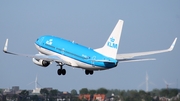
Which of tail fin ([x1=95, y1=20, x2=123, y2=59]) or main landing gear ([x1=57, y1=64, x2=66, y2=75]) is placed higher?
tail fin ([x1=95, y1=20, x2=123, y2=59])

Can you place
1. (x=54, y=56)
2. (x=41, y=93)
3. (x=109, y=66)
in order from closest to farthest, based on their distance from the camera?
(x=109, y=66) < (x=54, y=56) < (x=41, y=93)

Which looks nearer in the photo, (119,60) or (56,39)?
(119,60)

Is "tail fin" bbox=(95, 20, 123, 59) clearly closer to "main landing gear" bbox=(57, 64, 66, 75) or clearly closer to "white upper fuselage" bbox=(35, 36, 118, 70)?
"white upper fuselage" bbox=(35, 36, 118, 70)

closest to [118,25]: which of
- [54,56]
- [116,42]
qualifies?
[116,42]

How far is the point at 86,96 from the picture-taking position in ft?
556

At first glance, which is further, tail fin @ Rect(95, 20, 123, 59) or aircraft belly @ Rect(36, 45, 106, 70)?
aircraft belly @ Rect(36, 45, 106, 70)

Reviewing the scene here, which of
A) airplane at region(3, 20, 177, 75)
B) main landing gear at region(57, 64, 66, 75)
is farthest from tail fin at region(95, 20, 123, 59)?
main landing gear at region(57, 64, 66, 75)

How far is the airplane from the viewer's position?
153750mm

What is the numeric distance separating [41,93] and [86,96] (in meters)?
9.43

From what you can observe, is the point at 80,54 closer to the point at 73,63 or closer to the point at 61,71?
the point at 73,63

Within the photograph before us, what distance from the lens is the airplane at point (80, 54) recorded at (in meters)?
154

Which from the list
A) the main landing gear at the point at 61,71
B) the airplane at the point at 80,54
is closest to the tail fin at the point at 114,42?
the airplane at the point at 80,54

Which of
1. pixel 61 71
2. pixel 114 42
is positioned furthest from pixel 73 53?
pixel 114 42

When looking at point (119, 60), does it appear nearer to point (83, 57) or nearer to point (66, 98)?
point (83, 57)
